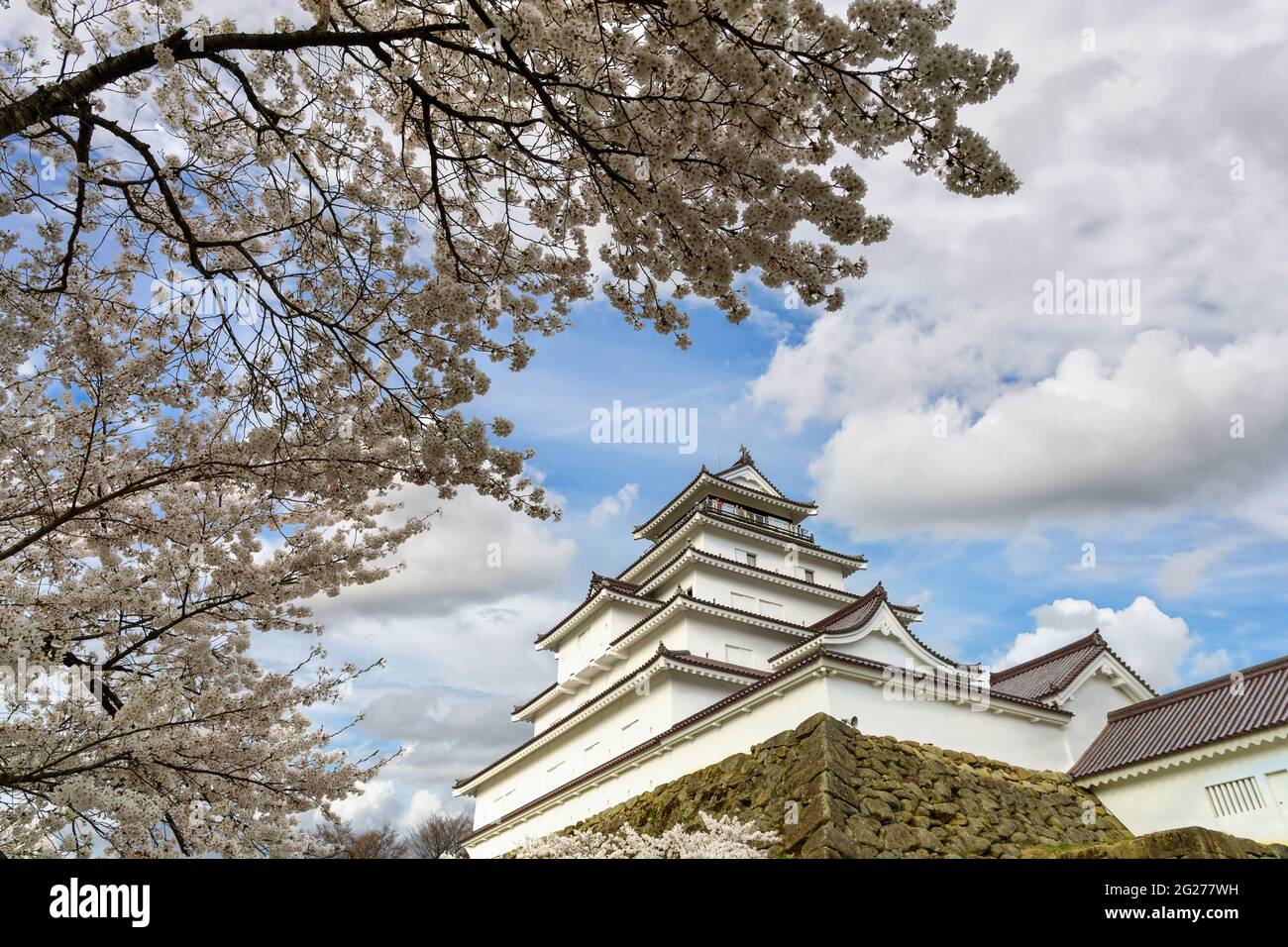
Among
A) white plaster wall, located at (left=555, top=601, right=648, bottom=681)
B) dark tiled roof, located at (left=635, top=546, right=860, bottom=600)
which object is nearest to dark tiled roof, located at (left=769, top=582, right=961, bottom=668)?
dark tiled roof, located at (left=635, top=546, right=860, bottom=600)

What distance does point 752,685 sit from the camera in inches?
561

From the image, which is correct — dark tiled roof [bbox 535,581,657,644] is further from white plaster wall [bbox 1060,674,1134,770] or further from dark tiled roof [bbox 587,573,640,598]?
white plaster wall [bbox 1060,674,1134,770]

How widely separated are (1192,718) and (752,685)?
25.8 feet

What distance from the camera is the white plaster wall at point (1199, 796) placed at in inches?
445

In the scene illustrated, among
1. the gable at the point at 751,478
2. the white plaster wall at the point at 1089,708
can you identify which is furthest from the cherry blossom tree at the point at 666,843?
the gable at the point at 751,478

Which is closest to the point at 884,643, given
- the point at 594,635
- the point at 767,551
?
the point at 767,551

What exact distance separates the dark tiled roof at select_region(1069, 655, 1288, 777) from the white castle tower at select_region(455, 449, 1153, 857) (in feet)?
1.64

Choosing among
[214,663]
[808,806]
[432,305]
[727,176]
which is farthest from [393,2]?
[808,806]

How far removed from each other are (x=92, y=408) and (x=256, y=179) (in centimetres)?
251

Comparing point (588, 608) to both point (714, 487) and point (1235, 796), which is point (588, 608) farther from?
point (1235, 796)

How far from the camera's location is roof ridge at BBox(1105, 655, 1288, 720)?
42.2 ft

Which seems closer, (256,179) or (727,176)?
(727,176)
